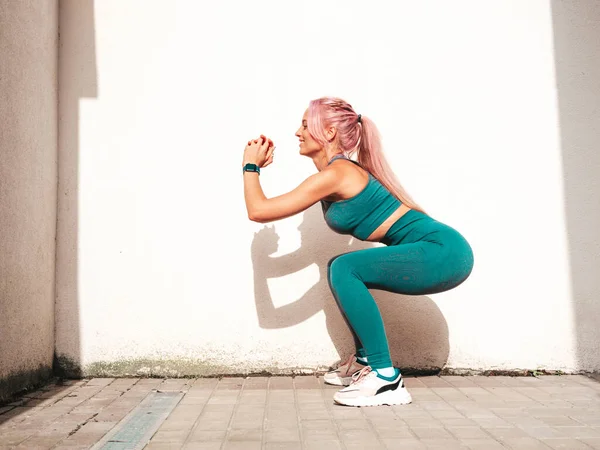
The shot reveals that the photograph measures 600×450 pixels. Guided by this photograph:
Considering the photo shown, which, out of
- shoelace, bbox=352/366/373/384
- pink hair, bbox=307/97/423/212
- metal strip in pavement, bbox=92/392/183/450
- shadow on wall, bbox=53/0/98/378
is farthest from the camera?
shadow on wall, bbox=53/0/98/378

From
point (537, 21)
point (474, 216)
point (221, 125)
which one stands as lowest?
point (474, 216)

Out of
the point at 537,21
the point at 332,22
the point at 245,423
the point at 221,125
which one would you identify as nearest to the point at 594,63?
the point at 537,21

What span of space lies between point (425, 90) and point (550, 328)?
1572 mm

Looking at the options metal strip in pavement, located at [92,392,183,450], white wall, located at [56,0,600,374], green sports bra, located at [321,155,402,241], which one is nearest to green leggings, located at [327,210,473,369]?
green sports bra, located at [321,155,402,241]

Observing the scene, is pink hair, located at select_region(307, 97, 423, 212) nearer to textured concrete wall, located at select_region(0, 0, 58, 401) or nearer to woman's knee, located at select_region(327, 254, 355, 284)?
woman's knee, located at select_region(327, 254, 355, 284)

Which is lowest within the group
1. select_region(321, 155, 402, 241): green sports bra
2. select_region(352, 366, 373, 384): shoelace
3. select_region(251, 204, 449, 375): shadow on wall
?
select_region(352, 366, 373, 384): shoelace

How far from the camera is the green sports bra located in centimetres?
317

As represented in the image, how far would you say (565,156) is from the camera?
3.92m

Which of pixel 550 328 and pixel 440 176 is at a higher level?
pixel 440 176

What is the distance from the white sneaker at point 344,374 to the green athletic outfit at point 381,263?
245 millimetres

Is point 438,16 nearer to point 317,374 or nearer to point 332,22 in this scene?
point 332,22

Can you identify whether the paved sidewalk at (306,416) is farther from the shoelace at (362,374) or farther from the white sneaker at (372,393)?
the shoelace at (362,374)

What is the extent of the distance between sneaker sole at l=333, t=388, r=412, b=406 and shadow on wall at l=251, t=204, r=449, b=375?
79 centimetres

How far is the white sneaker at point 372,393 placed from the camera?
2.96m
